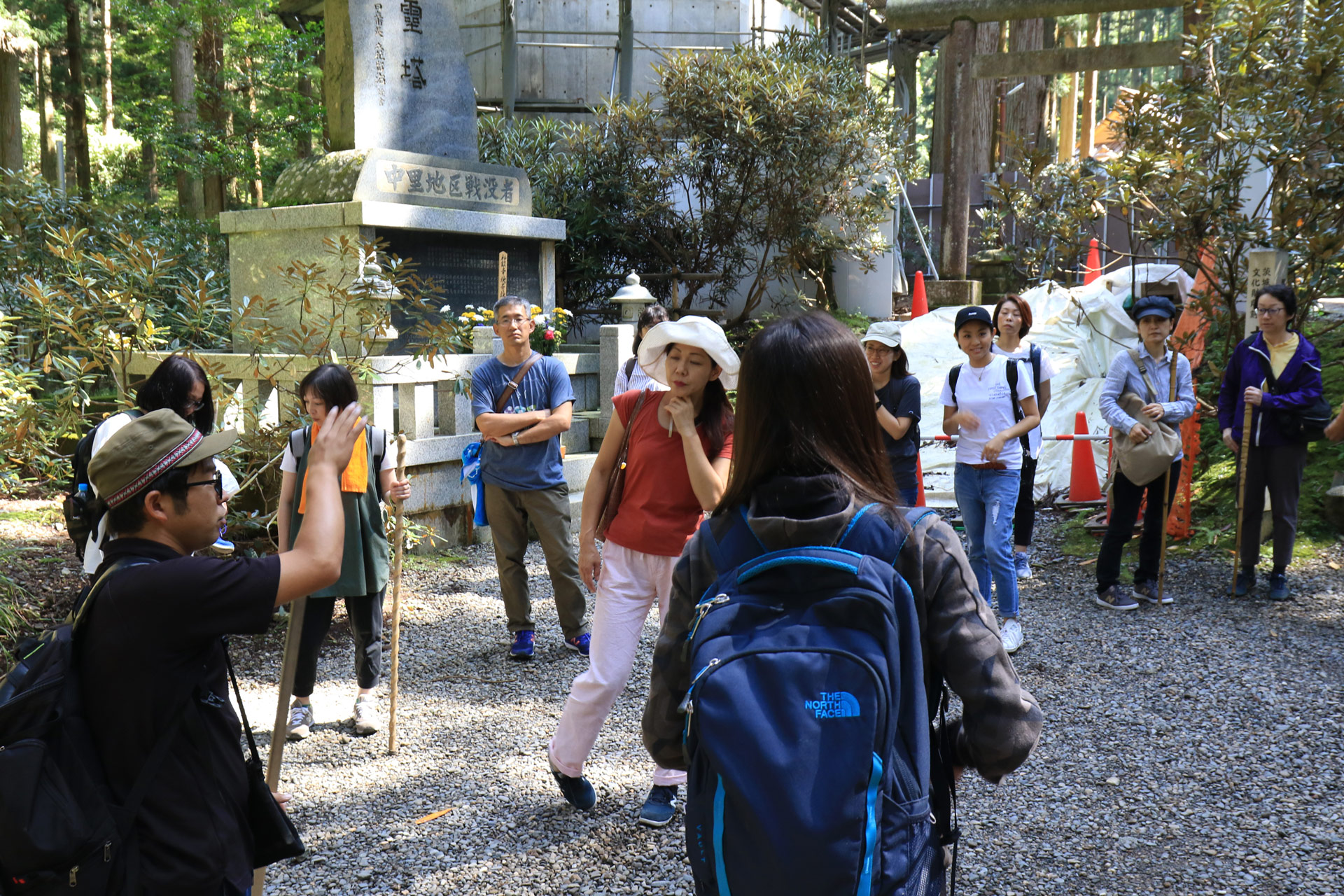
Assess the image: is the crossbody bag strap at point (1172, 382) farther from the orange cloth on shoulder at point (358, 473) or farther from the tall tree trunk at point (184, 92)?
the tall tree trunk at point (184, 92)

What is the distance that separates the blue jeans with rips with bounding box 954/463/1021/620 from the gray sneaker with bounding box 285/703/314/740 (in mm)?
3385

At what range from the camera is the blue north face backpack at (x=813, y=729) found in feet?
4.62

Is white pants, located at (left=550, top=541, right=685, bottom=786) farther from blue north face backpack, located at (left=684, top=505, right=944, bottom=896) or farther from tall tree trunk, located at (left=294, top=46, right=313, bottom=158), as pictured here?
tall tree trunk, located at (left=294, top=46, right=313, bottom=158)

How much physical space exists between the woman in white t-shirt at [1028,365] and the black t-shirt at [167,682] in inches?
182

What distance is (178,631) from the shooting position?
184 cm

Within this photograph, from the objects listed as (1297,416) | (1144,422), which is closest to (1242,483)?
(1297,416)

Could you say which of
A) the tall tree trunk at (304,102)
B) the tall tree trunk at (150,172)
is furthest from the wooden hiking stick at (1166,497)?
the tall tree trunk at (150,172)

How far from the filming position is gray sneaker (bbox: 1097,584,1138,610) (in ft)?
19.8

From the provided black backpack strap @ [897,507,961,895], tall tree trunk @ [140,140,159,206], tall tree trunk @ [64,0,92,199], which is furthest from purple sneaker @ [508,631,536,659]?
tall tree trunk @ [140,140,159,206]

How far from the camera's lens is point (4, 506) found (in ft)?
26.9

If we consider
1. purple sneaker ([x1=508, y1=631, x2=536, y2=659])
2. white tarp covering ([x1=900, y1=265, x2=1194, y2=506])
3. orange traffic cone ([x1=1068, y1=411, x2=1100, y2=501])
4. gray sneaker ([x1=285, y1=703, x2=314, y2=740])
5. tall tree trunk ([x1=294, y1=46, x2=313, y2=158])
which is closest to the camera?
gray sneaker ([x1=285, y1=703, x2=314, y2=740])

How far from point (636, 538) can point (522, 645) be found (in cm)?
221

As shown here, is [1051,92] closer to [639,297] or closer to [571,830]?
[639,297]

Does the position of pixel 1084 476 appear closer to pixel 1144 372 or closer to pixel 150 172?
pixel 1144 372
